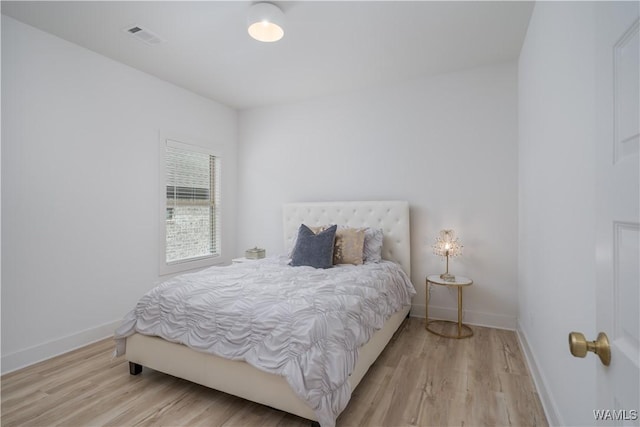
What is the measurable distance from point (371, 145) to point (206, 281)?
2.52 meters

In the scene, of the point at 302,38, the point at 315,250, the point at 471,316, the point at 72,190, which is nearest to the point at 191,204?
the point at 72,190

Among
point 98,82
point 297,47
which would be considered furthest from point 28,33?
point 297,47

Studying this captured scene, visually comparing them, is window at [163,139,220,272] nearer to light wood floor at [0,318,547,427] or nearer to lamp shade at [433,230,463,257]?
light wood floor at [0,318,547,427]

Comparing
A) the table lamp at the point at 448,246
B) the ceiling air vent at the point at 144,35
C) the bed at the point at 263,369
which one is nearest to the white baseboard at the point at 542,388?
the table lamp at the point at 448,246

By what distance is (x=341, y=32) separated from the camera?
2.71m

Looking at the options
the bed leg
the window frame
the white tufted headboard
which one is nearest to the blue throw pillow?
the white tufted headboard

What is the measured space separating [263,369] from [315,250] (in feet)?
4.94

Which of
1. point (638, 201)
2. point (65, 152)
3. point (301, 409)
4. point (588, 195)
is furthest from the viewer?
point (65, 152)

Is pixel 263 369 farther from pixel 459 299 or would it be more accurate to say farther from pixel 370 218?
pixel 370 218

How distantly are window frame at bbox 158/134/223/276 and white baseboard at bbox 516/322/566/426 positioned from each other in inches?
146

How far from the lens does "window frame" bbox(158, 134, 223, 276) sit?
3686mm

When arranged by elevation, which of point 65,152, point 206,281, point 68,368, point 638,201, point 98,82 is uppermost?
point 98,82

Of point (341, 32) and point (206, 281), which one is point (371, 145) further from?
point (206, 281)

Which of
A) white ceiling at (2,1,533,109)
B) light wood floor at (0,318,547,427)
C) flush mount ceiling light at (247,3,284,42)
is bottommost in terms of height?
light wood floor at (0,318,547,427)
